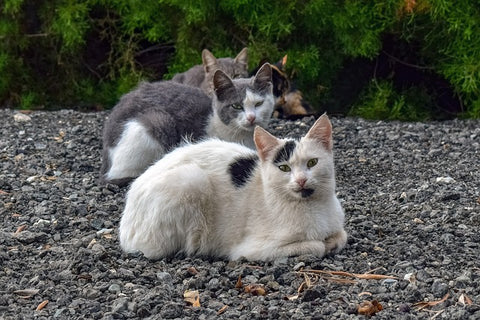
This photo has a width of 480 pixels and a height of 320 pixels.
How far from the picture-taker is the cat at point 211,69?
9.26 meters

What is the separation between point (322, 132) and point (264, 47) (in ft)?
19.0

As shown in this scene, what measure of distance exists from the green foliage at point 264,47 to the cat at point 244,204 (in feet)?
18.0

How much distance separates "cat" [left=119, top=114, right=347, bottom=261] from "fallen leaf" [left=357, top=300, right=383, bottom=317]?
0.81 m

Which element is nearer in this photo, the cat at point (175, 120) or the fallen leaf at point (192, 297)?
the fallen leaf at point (192, 297)

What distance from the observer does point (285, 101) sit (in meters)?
9.83

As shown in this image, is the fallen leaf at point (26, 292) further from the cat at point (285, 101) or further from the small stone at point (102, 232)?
the cat at point (285, 101)

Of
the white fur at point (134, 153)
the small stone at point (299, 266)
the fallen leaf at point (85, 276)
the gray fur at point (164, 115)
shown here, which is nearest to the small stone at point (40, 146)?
the gray fur at point (164, 115)

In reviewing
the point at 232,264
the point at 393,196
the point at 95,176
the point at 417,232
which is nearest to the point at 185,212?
the point at 232,264

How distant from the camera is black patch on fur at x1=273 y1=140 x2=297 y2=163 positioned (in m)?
4.93

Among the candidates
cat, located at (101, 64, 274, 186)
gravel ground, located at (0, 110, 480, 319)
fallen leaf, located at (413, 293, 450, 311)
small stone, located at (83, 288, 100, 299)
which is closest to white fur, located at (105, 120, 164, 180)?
cat, located at (101, 64, 274, 186)

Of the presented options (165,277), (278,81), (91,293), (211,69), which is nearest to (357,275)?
(165,277)

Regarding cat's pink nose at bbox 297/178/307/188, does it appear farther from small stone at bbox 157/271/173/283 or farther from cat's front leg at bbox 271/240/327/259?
small stone at bbox 157/271/173/283

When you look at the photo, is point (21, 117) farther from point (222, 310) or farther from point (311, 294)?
point (311, 294)

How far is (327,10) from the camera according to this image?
10445mm
